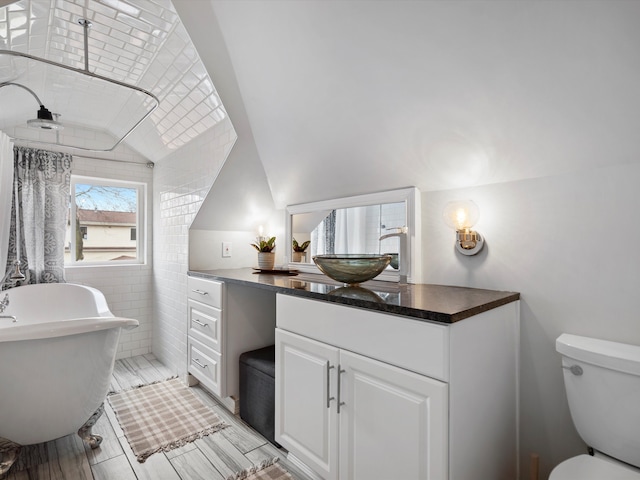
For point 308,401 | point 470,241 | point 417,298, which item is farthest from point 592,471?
point 308,401

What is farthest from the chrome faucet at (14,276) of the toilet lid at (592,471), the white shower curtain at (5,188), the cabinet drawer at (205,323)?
the toilet lid at (592,471)

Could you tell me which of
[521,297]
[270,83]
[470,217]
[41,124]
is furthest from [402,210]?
[41,124]

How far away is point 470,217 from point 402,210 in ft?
1.31

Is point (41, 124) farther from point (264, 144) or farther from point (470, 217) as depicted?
point (470, 217)

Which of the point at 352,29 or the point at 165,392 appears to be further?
the point at 165,392

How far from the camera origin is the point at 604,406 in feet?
3.89

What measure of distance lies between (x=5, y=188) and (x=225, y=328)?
2070 millimetres

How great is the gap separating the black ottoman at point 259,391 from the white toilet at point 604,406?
1387 millimetres

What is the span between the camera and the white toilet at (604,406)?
1.12m

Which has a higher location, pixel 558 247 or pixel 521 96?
pixel 521 96

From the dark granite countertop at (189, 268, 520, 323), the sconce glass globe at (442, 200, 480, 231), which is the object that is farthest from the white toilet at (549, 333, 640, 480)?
the sconce glass globe at (442, 200, 480, 231)

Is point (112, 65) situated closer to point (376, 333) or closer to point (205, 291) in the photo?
point (205, 291)

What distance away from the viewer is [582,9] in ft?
3.45

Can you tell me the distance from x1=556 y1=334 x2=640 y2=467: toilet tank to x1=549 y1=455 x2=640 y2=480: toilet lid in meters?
0.08
